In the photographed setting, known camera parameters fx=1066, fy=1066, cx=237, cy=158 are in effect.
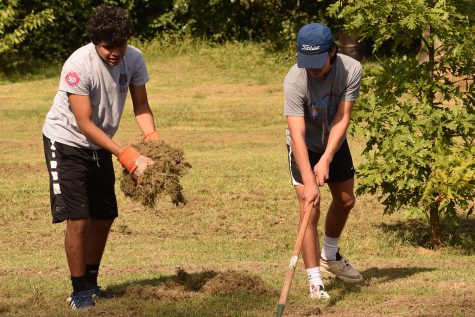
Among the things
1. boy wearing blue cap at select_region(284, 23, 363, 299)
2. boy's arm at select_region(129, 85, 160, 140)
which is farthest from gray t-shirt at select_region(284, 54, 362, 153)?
boy's arm at select_region(129, 85, 160, 140)

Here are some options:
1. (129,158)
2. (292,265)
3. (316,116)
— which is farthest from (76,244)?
(316,116)

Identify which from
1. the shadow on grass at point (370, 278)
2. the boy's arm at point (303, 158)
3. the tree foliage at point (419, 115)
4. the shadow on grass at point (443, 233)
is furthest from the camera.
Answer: the shadow on grass at point (443, 233)

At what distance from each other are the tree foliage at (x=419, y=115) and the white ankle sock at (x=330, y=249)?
230 cm

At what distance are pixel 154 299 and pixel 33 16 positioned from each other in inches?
750

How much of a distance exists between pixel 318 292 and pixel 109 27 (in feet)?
7.81

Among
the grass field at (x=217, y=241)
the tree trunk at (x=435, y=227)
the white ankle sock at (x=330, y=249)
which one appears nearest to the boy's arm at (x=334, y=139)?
the grass field at (x=217, y=241)

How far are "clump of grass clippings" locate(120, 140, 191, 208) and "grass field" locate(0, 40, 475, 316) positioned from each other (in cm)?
77

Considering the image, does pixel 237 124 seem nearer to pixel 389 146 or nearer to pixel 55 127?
pixel 389 146

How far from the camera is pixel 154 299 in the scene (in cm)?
758

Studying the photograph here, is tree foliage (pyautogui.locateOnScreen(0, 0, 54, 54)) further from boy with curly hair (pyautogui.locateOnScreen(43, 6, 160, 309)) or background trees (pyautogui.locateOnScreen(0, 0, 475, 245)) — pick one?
boy with curly hair (pyautogui.locateOnScreen(43, 6, 160, 309))

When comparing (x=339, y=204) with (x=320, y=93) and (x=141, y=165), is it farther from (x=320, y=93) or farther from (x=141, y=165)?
(x=141, y=165)

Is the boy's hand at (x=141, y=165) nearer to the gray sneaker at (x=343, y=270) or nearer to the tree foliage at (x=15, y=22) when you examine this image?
the gray sneaker at (x=343, y=270)

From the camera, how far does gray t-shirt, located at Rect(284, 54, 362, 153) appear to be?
292 inches

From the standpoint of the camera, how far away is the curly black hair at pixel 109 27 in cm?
700
